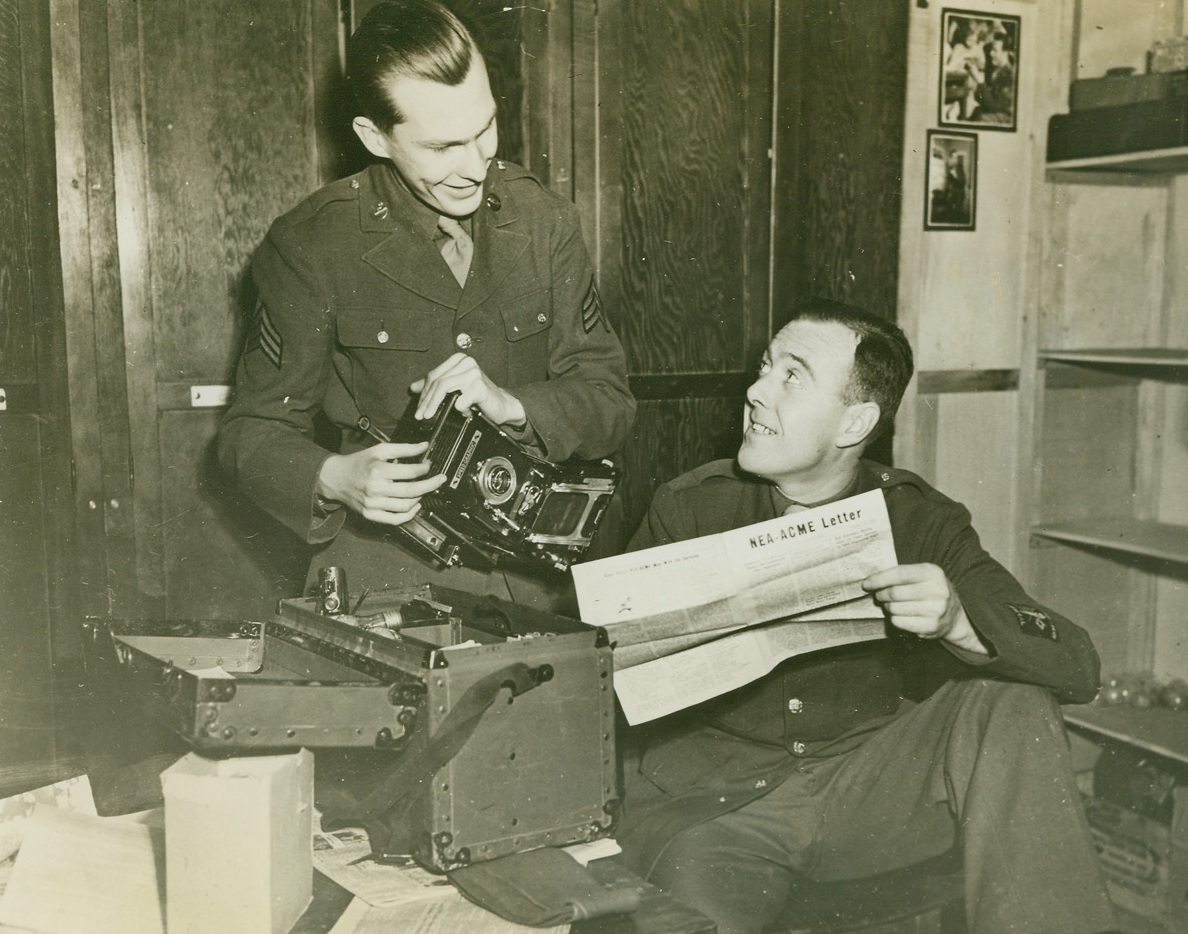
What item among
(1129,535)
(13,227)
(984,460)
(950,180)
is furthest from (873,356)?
(13,227)

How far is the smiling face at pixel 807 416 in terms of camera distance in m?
2.25

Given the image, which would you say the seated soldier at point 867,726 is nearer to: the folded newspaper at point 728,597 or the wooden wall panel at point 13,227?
the folded newspaper at point 728,597

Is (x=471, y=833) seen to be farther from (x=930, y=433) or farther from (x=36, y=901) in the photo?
(x=930, y=433)

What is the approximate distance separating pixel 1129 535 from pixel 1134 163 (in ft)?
3.80

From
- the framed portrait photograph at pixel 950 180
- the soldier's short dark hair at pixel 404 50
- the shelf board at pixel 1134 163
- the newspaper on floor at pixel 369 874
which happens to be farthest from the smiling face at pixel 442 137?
the shelf board at pixel 1134 163

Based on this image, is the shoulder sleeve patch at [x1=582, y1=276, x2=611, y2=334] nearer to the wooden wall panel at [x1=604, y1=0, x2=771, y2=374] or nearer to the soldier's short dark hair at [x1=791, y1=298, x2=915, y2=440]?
the soldier's short dark hair at [x1=791, y1=298, x2=915, y2=440]

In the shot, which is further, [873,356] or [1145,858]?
[1145,858]

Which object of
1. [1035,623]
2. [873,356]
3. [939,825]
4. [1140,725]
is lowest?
[1140,725]

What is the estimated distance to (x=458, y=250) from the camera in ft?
7.72

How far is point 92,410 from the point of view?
307cm

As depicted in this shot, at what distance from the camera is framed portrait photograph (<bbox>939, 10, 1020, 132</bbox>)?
3.45 meters

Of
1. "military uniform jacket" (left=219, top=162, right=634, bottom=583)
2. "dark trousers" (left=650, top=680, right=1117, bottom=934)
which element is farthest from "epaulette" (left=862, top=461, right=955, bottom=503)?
"military uniform jacket" (left=219, top=162, right=634, bottom=583)

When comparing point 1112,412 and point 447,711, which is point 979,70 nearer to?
point 1112,412

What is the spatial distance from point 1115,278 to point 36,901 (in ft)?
11.9
